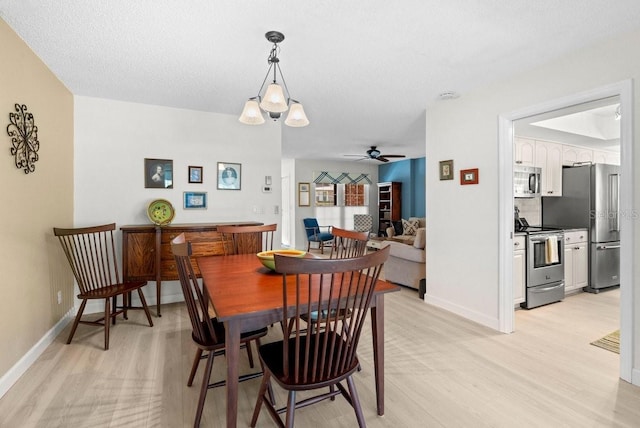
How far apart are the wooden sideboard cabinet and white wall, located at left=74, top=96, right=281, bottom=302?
19.7 inches

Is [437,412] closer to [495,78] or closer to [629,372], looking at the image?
[629,372]

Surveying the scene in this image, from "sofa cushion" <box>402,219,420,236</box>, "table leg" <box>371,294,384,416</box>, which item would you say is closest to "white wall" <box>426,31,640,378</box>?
"table leg" <box>371,294,384,416</box>

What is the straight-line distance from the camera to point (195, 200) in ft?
12.9

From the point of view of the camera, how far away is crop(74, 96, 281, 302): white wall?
3453 mm

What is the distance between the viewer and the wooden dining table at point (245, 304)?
1309mm

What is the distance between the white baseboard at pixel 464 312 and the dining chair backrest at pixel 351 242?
1.51 meters

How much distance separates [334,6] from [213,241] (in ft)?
8.32

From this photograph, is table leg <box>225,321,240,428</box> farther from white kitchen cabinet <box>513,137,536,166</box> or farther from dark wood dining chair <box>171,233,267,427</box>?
white kitchen cabinet <box>513,137,536,166</box>

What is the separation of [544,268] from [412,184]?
15.9 feet

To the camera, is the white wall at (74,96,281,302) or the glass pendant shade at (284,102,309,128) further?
the white wall at (74,96,281,302)

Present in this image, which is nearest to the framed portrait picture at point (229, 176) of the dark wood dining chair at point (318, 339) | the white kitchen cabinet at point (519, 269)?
the dark wood dining chair at point (318, 339)

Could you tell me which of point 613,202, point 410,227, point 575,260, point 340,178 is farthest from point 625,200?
point 340,178

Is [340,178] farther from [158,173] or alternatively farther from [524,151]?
[158,173]

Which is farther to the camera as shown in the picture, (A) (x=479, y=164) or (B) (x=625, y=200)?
(A) (x=479, y=164)
